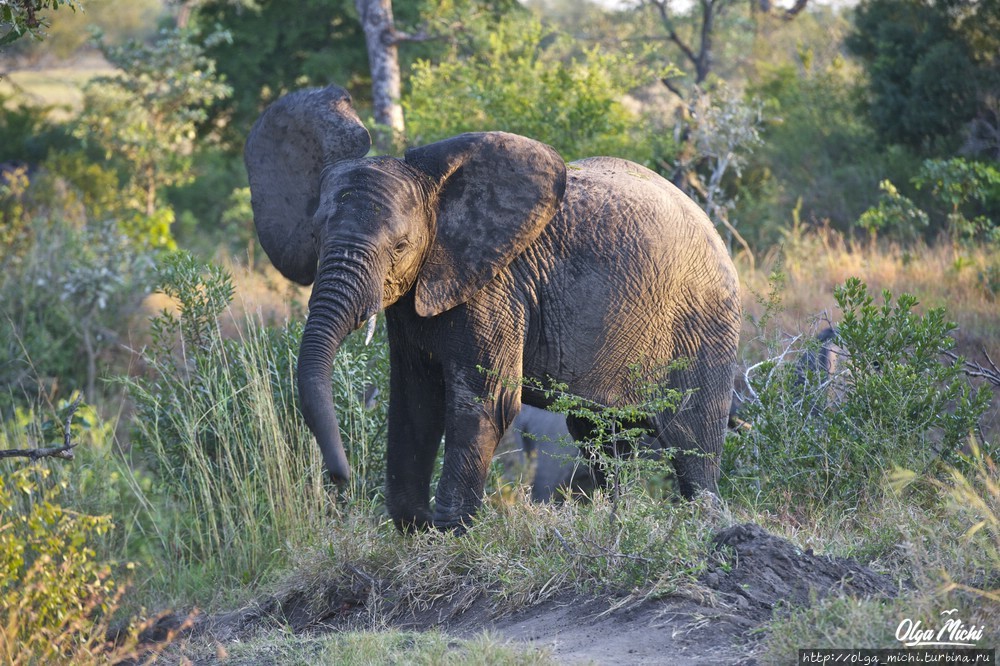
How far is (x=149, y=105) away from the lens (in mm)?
17375

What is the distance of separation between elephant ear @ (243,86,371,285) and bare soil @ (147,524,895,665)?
1842mm

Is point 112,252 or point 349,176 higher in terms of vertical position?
point 349,176

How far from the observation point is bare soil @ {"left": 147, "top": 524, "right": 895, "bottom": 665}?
13.9ft

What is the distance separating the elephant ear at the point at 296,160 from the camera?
5.88 meters

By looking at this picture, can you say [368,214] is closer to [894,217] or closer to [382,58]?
[382,58]

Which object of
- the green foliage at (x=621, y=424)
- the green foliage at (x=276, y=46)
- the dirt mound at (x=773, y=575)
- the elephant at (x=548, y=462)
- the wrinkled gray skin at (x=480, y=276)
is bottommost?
the elephant at (x=548, y=462)

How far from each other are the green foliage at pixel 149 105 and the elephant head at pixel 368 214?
36.7 ft

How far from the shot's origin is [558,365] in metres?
5.94

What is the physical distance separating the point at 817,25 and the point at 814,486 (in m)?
26.3

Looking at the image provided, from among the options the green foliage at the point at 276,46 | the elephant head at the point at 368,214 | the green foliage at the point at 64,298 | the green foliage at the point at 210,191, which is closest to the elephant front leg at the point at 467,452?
the elephant head at the point at 368,214

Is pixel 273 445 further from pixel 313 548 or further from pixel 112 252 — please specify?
pixel 112 252

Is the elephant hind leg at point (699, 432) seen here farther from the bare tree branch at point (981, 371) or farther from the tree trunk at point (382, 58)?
the tree trunk at point (382, 58)

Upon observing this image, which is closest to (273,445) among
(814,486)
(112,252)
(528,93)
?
(814,486)

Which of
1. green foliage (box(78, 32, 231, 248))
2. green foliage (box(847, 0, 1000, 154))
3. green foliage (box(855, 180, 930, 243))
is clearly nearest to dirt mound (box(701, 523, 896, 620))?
green foliage (box(855, 180, 930, 243))
